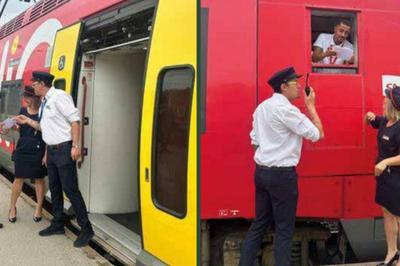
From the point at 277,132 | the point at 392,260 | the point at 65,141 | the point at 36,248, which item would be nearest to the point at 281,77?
the point at 277,132

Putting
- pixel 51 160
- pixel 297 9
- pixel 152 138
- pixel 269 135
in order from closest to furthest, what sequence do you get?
pixel 269 135 → pixel 297 9 → pixel 152 138 → pixel 51 160

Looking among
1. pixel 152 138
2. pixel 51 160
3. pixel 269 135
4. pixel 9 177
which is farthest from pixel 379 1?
pixel 9 177

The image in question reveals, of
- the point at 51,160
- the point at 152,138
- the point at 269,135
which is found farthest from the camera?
the point at 51,160

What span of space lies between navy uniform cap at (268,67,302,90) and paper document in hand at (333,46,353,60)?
A: 58 centimetres

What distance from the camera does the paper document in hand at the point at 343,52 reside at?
411cm

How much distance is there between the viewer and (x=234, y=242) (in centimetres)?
407

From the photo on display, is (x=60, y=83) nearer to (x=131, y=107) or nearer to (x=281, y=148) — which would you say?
(x=131, y=107)

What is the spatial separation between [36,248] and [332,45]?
3.72m

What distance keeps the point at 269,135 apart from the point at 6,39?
31.7ft

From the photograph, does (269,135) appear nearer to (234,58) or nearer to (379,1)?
(234,58)

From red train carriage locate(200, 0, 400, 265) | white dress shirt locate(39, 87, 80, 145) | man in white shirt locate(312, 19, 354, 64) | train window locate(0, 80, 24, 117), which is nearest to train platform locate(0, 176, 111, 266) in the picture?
white dress shirt locate(39, 87, 80, 145)

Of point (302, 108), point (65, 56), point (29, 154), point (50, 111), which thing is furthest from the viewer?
point (29, 154)

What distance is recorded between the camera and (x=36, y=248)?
18.7 feet

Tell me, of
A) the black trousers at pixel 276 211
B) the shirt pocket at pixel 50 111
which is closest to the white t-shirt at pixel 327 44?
the black trousers at pixel 276 211
